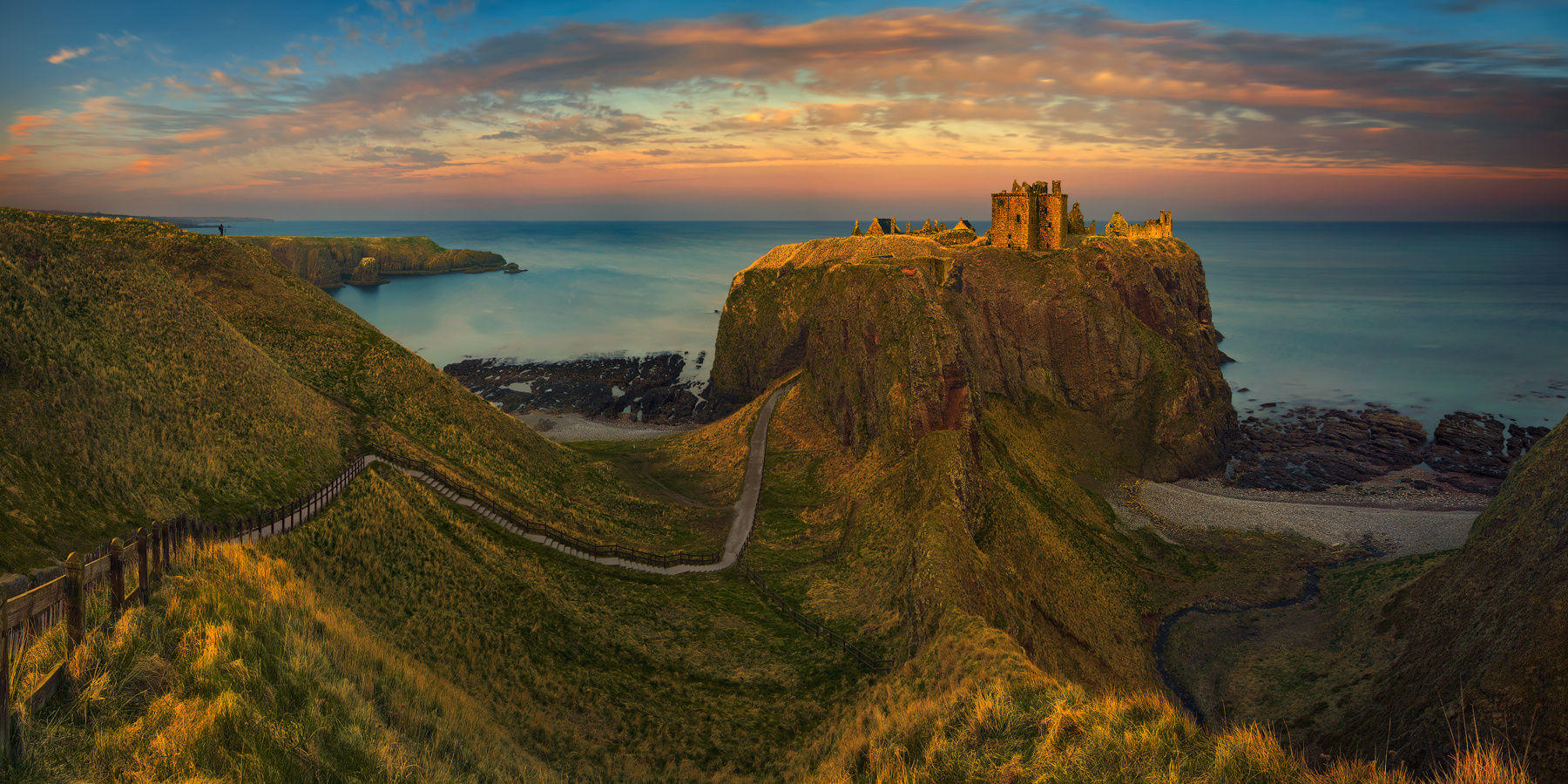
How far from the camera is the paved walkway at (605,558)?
1029 inches

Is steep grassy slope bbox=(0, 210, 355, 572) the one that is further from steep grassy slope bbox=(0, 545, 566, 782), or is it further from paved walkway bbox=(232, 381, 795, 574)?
steep grassy slope bbox=(0, 545, 566, 782)

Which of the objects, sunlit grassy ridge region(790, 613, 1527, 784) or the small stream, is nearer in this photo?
sunlit grassy ridge region(790, 613, 1527, 784)

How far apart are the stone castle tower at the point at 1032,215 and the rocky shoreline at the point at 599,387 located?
4365 centimetres

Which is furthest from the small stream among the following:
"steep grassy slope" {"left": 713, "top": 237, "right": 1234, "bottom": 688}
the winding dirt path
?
the winding dirt path

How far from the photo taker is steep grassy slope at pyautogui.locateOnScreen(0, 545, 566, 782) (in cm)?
1037

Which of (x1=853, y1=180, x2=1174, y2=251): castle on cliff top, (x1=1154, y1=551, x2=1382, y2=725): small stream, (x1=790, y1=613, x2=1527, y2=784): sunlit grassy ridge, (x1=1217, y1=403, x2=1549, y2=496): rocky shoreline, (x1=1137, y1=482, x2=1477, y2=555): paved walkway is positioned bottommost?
(x1=1154, y1=551, x2=1382, y2=725): small stream

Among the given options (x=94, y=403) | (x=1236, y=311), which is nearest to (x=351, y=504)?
(x=94, y=403)

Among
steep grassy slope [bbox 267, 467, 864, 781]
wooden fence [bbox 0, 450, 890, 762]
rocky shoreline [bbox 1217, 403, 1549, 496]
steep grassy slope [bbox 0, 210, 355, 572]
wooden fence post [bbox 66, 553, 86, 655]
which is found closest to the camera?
wooden fence [bbox 0, 450, 890, 762]

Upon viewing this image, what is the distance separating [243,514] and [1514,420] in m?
131

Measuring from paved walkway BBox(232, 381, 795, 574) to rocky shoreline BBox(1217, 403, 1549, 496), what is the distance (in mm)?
47223

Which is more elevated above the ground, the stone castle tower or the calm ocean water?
the stone castle tower

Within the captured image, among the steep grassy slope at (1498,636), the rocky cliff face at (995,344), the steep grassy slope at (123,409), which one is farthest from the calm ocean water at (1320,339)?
the steep grassy slope at (123,409)

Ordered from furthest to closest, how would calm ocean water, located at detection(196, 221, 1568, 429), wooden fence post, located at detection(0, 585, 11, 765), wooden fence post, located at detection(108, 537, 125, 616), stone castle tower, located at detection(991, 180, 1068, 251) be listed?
calm ocean water, located at detection(196, 221, 1568, 429) < stone castle tower, located at detection(991, 180, 1068, 251) < wooden fence post, located at detection(108, 537, 125, 616) < wooden fence post, located at detection(0, 585, 11, 765)

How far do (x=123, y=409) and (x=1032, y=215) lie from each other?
7948 cm
